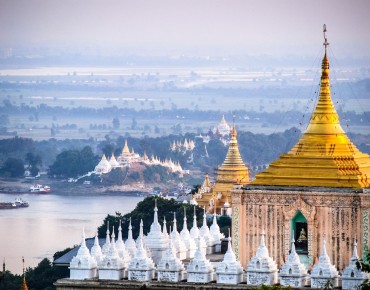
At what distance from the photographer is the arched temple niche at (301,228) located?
4416 cm

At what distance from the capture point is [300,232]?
147ft

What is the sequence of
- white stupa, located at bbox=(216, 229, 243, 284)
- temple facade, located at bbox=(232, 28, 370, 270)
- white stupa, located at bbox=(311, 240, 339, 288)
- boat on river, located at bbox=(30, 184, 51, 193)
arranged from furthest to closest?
1. boat on river, located at bbox=(30, 184, 51, 193)
2. temple facade, located at bbox=(232, 28, 370, 270)
3. white stupa, located at bbox=(216, 229, 243, 284)
4. white stupa, located at bbox=(311, 240, 339, 288)

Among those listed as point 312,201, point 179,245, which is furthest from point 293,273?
point 179,245

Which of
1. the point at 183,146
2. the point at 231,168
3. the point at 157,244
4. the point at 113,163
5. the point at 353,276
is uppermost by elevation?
the point at 183,146

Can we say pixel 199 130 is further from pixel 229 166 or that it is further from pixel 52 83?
pixel 229 166

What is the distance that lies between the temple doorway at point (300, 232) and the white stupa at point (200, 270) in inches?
82.9

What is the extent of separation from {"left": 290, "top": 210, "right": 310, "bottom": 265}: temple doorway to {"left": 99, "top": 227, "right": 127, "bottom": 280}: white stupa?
10.7ft

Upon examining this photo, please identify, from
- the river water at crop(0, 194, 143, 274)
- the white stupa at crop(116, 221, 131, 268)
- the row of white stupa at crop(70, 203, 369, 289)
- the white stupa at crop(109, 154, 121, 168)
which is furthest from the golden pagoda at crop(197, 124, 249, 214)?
the white stupa at crop(109, 154, 121, 168)

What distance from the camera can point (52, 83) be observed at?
19875 cm

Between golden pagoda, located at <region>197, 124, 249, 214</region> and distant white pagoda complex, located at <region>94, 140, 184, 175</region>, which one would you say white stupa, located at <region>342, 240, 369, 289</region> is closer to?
golden pagoda, located at <region>197, 124, 249, 214</region>

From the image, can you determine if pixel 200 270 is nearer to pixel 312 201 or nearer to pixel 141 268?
pixel 141 268

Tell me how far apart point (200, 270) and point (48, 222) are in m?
62.3

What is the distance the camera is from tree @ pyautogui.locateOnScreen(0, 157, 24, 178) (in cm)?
14738

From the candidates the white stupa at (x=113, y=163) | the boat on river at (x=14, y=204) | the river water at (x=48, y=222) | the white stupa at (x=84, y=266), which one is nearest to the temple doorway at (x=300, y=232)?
the white stupa at (x=84, y=266)
